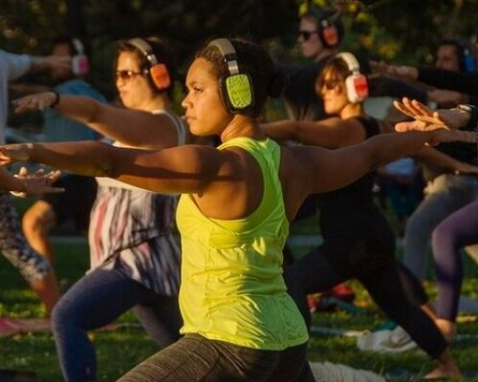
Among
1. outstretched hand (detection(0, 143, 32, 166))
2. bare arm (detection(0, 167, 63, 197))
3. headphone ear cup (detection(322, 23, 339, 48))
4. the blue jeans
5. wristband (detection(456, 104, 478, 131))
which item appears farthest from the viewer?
headphone ear cup (detection(322, 23, 339, 48))

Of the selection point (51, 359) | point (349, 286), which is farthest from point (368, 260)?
point (349, 286)

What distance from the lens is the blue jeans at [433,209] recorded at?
10859 mm

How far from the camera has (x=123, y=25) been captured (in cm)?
2398

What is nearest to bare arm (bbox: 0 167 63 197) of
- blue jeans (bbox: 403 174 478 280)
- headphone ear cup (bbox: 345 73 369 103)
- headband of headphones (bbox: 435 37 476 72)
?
headphone ear cup (bbox: 345 73 369 103)

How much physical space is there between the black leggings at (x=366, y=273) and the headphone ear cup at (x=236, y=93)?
2675mm

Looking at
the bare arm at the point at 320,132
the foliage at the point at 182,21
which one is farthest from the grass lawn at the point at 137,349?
the foliage at the point at 182,21

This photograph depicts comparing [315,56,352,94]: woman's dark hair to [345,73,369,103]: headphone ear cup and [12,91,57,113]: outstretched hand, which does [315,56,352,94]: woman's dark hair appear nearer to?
[345,73,369,103]: headphone ear cup

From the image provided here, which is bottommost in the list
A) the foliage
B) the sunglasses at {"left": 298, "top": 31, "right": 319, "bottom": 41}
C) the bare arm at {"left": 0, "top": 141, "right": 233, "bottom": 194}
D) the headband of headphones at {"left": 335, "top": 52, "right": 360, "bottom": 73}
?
the foliage

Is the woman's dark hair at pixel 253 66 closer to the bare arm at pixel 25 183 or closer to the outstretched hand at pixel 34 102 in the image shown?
the bare arm at pixel 25 183

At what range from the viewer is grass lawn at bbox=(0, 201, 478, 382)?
9047 millimetres

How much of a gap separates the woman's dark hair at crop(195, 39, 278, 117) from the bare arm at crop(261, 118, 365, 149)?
230cm

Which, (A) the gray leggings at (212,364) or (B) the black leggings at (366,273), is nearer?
(A) the gray leggings at (212,364)

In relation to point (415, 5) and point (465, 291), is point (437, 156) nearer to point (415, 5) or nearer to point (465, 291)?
point (465, 291)

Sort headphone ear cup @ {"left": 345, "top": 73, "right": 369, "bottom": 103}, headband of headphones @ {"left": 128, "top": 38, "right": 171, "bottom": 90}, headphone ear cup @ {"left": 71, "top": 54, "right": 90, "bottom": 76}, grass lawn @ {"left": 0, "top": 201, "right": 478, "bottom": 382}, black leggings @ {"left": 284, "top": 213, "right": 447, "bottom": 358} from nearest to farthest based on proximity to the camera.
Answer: headband of headphones @ {"left": 128, "top": 38, "right": 171, "bottom": 90}
black leggings @ {"left": 284, "top": 213, "right": 447, "bottom": 358}
headphone ear cup @ {"left": 345, "top": 73, "right": 369, "bottom": 103}
grass lawn @ {"left": 0, "top": 201, "right": 478, "bottom": 382}
headphone ear cup @ {"left": 71, "top": 54, "right": 90, "bottom": 76}
